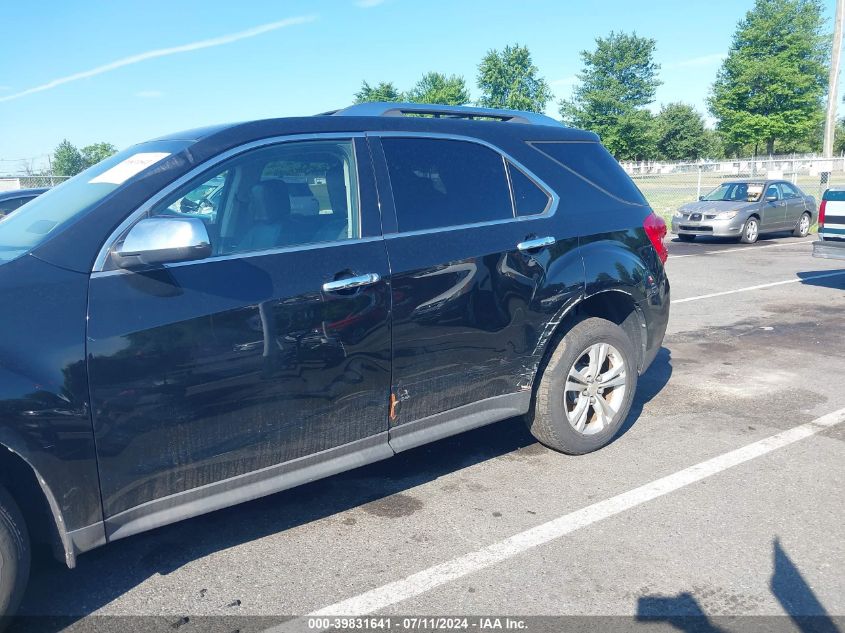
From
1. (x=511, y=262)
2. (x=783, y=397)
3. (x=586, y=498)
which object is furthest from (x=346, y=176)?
(x=783, y=397)

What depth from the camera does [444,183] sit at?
379 cm

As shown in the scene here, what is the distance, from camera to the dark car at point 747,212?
1681 centimetres

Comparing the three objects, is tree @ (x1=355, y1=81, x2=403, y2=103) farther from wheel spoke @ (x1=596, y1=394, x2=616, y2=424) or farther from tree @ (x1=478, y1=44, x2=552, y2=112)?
wheel spoke @ (x1=596, y1=394, x2=616, y2=424)

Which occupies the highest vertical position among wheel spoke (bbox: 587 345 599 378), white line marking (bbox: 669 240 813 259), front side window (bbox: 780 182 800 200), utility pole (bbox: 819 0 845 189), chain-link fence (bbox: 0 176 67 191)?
utility pole (bbox: 819 0 845 189)

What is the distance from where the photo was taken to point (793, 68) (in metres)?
52.3

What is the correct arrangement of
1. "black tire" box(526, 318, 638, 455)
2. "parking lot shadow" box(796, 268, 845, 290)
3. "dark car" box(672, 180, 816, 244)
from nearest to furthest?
1. "black tire" box(526, 318, 638, 455)
2. "parking lot shadow" box(796, 268, 845, 290)
3. "dark car" box(672, 180, 816, 244)

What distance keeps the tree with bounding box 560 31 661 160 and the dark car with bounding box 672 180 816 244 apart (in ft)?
157

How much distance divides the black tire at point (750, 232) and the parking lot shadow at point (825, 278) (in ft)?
15.3

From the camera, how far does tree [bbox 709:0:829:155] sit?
172ft

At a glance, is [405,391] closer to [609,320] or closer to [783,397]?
[609,320]

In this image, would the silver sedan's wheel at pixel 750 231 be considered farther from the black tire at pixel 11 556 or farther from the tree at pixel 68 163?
the tree at pixel 68 163

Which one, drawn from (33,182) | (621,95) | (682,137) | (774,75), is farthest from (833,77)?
(682,137)

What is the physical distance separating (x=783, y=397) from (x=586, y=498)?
2.50m

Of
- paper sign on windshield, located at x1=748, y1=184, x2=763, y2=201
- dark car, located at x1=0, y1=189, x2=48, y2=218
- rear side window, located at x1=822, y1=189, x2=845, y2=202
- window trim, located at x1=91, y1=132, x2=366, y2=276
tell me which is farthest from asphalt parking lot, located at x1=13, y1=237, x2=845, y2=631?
paper sign on windshield, located at x1=748, y1=184, x2=763, y2=201
